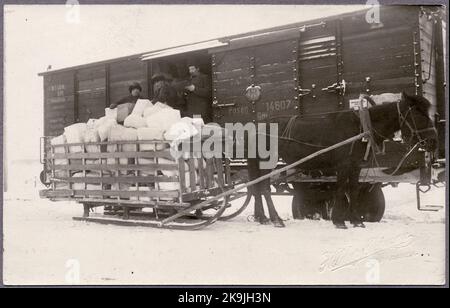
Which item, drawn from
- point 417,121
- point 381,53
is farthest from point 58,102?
point 417,121

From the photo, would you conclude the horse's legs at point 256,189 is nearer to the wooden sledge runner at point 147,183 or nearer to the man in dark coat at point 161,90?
the wooden sledge runner at point 147,183

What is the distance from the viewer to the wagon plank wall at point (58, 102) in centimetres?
1092

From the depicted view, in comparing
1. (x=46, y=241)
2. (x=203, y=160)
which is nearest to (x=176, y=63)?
(x=203, y=160)

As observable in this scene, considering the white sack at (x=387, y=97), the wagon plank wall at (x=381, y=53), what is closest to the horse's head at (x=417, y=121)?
the white sack at (x=387, y=97)

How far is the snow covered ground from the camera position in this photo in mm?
4285

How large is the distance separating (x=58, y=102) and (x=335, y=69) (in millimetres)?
7650

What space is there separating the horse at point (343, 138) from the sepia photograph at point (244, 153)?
20mm

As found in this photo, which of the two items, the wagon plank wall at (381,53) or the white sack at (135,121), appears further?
the wagon plank wall at (381,53)

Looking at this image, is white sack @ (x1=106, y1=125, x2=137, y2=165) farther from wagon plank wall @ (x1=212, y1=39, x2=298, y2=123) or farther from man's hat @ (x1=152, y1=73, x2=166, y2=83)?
wagon plank wall @ (x1=212, y1=39, x2=298, y2=123)

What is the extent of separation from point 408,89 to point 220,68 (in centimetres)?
365

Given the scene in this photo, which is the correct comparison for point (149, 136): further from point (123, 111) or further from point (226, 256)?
point (226, 256)

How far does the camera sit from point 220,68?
27.4 ft
